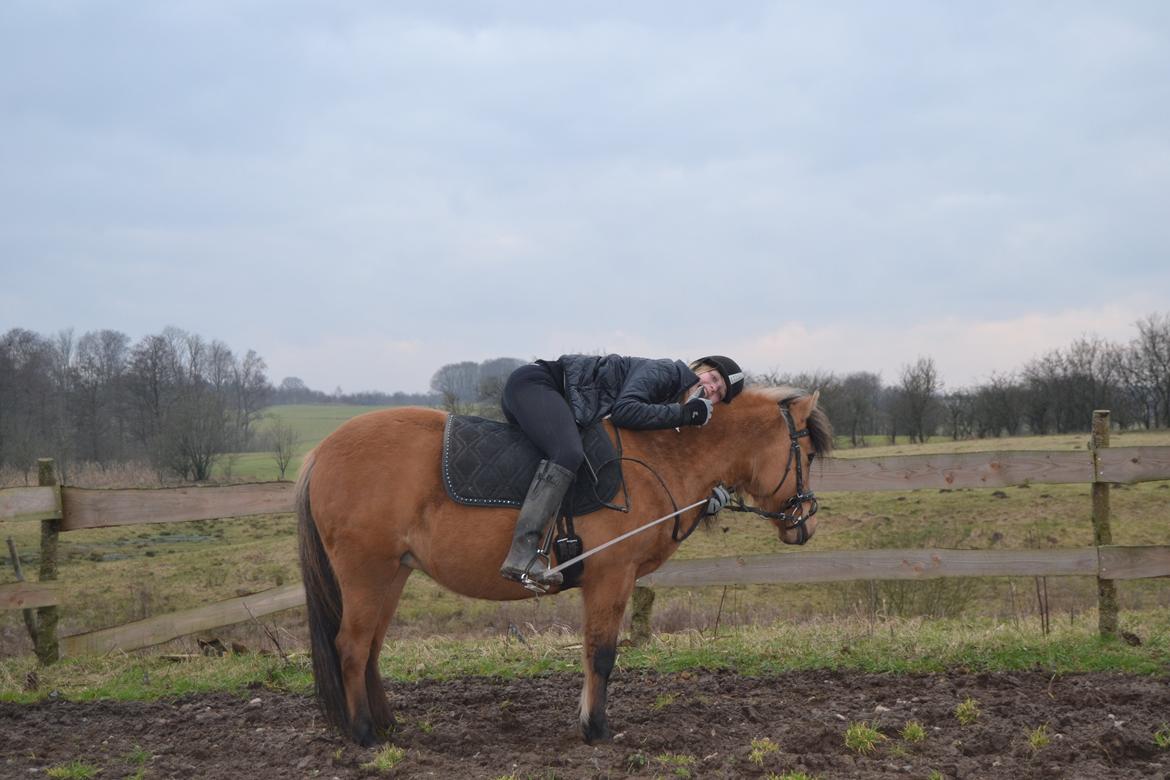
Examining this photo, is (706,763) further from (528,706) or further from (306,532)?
(306,532)

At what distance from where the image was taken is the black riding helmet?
5.27 meters

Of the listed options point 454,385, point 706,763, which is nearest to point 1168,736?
point 706,763

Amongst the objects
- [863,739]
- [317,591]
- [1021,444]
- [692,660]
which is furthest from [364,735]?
[1021,444]

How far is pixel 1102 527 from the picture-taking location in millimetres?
6969

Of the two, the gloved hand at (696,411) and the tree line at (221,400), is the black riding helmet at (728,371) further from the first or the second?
the tree line at (221,400)

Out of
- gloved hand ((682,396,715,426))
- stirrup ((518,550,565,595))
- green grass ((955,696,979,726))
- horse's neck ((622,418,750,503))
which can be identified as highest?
gloved hand ((682,396,715,426))

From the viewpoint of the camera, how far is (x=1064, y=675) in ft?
19.2

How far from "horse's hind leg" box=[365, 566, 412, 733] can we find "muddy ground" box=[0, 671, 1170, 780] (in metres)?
0.15

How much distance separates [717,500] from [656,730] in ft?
4.89

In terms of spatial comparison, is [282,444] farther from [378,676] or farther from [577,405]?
[577,405]

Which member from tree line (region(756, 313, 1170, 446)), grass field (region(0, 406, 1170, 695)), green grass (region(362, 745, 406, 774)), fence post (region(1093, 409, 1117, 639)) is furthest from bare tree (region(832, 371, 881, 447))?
A: green grass (region(362, 745, 406, 774))

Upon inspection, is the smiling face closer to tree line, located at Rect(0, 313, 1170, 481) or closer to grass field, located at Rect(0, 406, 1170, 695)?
grass field, located at Rect(0, 406, 1170, 695)

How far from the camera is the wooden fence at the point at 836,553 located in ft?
22.2

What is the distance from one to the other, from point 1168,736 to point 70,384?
53.2 metres
